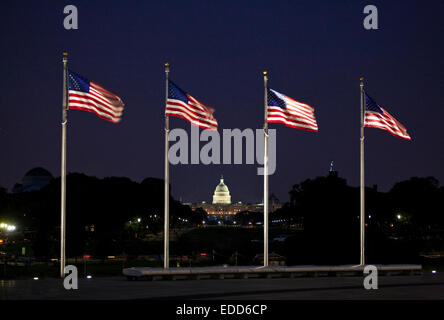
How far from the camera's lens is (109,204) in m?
112

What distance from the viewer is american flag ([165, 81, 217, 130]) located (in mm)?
33312

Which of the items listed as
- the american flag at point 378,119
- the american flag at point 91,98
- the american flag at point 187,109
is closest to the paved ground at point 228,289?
the american flag at point 187,109

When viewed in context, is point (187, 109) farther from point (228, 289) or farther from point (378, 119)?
point (378, 119)

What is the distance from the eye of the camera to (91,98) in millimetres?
31922

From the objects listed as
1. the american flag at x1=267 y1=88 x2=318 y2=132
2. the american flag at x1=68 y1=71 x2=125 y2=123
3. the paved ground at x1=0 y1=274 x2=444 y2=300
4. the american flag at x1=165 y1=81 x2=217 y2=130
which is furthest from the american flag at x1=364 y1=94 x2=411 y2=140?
the american flag at x1=68 y1=71 x2=125 y2=123

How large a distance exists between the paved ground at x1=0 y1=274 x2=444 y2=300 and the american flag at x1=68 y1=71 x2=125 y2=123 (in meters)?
8.08

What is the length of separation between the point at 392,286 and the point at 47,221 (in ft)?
260

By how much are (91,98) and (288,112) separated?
10013 mm

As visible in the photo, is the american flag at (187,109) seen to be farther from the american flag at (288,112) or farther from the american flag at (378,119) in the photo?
the american flag at (378,119)

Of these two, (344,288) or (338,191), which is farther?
(338,191)

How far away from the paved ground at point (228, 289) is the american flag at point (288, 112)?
7.95 m

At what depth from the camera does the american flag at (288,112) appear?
34562 mm
